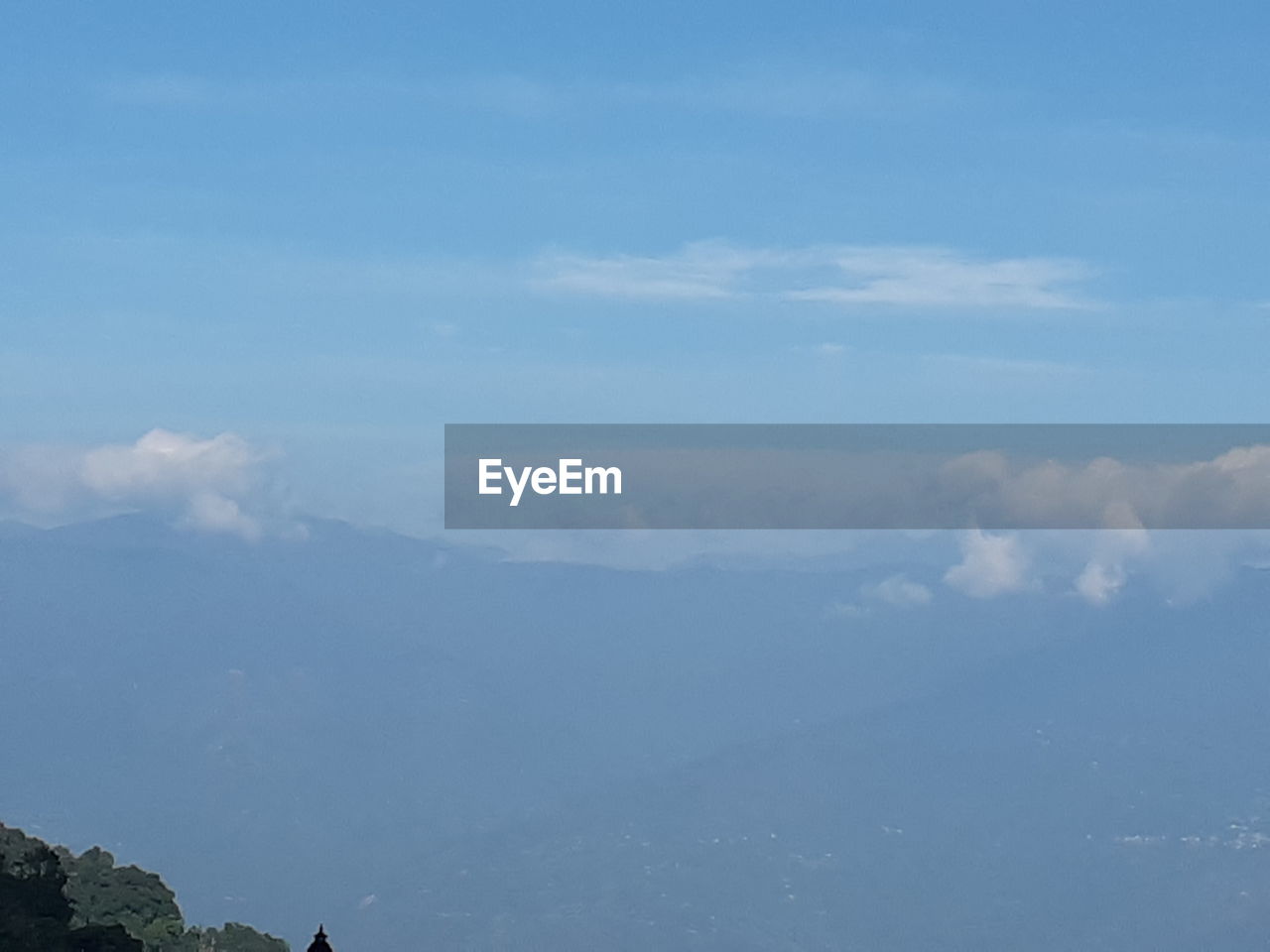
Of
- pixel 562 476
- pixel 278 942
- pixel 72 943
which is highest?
pixel 562 476

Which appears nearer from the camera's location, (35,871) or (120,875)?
(35,871)

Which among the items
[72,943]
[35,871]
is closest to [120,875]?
[35,871]

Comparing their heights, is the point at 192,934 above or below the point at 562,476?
below

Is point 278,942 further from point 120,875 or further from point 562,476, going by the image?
point 562,476

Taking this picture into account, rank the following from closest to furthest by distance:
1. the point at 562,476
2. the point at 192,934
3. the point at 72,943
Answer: the point at 72,943 < the point at 562,476 < the point at 192,934

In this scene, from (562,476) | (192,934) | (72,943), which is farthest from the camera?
(192,934)

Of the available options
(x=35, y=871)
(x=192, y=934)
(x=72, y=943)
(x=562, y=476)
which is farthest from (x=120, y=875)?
(x=562, y=476)
